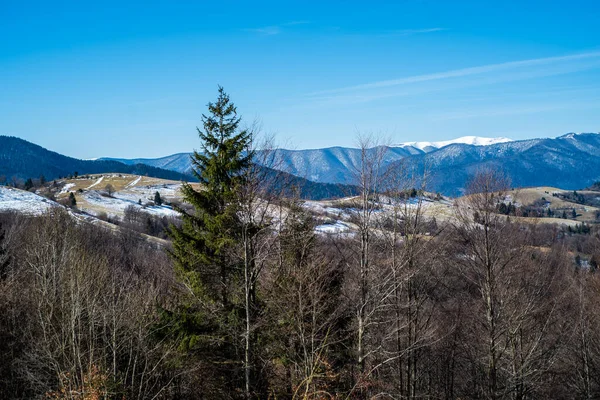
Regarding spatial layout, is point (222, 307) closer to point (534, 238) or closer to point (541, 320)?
point (534, 238)

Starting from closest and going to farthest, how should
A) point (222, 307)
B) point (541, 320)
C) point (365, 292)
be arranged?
point (365, 292) → point (222, 307) → point (541, 320)

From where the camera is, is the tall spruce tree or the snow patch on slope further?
the snow patch on slope

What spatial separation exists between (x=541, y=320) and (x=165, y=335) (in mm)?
25029

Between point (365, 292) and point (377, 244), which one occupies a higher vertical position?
point (377, 244)

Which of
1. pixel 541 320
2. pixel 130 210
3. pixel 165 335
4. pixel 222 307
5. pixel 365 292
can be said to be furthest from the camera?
pixel 130 210

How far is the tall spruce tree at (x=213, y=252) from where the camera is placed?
1733cm

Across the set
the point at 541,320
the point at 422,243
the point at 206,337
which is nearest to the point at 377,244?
the point at 422,243

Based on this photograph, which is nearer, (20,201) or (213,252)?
(213,252)

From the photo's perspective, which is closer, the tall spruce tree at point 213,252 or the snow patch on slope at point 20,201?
the tall spruce tree at point 213,252

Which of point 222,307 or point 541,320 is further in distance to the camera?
point 541,320

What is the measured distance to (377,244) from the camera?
1755 cm

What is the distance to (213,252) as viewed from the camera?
60.5ft

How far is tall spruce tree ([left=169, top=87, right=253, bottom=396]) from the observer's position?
56.9 ft

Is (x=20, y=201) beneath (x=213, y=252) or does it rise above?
beneath
